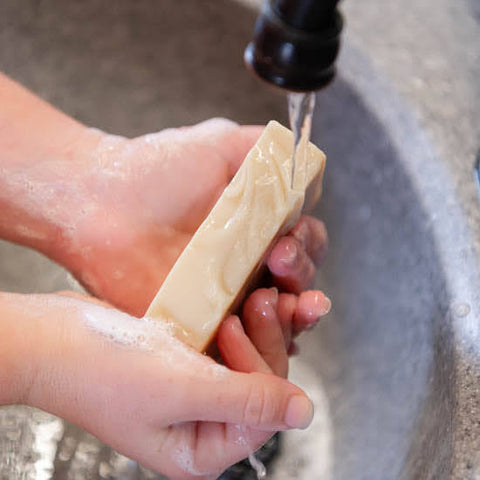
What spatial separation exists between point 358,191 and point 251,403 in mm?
306

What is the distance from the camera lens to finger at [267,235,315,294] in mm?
519

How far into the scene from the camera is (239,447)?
0.45m

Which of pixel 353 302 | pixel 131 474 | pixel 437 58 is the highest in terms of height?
pixel 437 58

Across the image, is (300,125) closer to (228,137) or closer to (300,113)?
(300,113)

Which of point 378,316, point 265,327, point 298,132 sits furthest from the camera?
point 378,316

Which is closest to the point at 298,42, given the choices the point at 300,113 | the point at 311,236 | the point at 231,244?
the point at 300,113

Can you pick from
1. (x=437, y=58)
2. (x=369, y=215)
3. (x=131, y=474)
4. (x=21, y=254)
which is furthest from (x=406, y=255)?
(x=21, y=254)

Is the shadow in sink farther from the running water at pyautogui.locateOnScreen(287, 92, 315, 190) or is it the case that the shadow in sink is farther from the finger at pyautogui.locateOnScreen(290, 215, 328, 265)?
the running water at pyautogui.locateOnScreen(287, 92, 315, 190)

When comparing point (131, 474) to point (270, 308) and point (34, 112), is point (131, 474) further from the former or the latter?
point (34, 112)

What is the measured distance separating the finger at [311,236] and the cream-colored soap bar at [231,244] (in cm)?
6

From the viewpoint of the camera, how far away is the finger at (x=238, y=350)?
47cm

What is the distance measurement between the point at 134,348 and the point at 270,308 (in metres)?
0.12

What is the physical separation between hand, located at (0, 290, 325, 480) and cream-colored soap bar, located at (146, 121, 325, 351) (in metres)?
0.02

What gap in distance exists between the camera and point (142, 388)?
1.38ft
